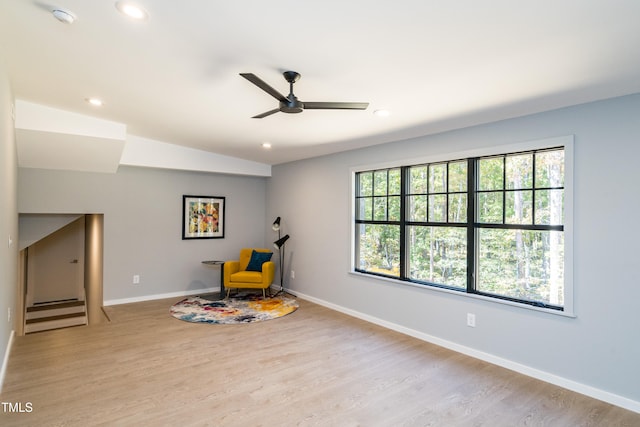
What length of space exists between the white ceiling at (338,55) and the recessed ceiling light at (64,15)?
0.14ft

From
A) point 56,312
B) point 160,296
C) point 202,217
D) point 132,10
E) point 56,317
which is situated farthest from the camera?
point 56,312

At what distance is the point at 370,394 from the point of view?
2846 millimetres

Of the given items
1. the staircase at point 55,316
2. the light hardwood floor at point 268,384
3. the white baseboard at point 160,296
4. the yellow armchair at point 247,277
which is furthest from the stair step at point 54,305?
the yellow armchair at point 247,277

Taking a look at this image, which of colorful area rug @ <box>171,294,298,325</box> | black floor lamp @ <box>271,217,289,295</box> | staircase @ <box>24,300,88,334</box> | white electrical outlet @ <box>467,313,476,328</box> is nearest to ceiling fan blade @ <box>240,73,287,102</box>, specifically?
white electrical outlet @ <box>467,313,476,328</box>

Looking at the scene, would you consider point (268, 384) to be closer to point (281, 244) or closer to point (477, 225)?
point (477, 225)

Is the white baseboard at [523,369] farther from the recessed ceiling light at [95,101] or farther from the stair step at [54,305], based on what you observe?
the stair step at [54,305]

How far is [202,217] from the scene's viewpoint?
20.8 ft

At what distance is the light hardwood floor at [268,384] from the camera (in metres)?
2.51

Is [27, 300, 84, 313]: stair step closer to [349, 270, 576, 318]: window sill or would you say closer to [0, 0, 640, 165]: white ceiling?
[0, 0, 640, 165]: white ceiling

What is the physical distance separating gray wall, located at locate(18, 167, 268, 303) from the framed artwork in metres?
0.09

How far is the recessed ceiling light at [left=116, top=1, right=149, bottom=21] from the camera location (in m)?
1.93

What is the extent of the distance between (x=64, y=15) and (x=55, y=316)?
6.72 meters

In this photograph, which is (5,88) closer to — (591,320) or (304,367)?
(304,367)

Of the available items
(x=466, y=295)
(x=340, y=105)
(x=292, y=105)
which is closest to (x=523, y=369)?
(x=466, y=295)
